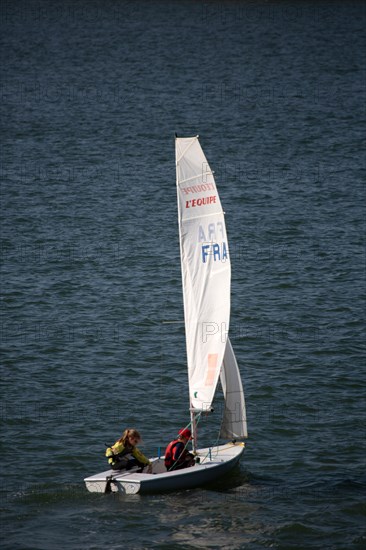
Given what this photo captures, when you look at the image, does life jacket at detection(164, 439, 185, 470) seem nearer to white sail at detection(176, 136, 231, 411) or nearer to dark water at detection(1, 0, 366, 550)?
dark water at detection(1, 0, 366, 550)

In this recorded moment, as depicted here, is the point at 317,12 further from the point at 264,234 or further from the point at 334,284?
the point at 334,284

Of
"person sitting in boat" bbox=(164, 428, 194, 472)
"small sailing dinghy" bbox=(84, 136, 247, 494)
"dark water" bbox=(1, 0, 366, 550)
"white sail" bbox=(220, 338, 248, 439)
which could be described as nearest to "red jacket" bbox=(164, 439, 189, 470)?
"person sitting in boat" bbox=(164, 428, 194, 472)

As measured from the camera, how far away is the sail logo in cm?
2686

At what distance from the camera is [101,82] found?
8925 cm

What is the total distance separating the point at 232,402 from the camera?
1109 inches

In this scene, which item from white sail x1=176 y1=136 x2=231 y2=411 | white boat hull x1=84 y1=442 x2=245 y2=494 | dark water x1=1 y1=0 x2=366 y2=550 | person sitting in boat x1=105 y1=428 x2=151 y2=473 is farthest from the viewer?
white sail x1=176 y1=136 x2=231 y2=411

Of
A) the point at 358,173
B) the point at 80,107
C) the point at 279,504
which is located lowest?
the point at 279,504

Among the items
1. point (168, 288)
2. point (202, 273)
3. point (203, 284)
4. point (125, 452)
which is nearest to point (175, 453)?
point (125, 452)

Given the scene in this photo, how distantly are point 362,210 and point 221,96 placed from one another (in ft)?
105

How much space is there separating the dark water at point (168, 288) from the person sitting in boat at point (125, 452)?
0.87 m

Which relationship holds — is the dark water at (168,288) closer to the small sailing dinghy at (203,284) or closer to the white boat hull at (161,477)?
the white boat hull at (161,477)

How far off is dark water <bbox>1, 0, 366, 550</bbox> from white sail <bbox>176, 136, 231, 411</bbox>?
9.72 feet

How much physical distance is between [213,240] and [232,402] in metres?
4.57

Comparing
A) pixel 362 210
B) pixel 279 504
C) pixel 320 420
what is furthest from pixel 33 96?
pixel 279 504
